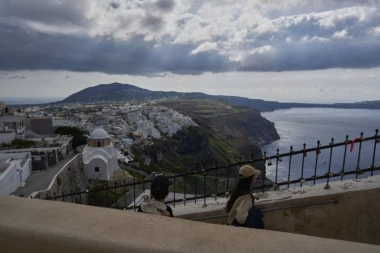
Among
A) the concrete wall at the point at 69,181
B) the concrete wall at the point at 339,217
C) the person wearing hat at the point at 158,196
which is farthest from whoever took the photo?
the concrete wall at the point at 69,181

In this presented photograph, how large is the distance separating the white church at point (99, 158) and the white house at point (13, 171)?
22.4 ft

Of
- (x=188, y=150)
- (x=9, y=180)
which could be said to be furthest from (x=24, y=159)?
(x=188, y=150)

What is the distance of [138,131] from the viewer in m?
61.4

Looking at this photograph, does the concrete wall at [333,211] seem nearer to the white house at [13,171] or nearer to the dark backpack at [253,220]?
the dark backpack at [253,220]

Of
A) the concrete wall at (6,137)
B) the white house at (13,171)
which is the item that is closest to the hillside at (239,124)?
the concrete wall at (6,137)

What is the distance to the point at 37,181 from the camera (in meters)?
21.5

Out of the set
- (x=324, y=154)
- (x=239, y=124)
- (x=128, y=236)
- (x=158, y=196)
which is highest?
(x=128, y=236)

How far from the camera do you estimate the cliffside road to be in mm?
18844

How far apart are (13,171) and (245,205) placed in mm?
19183

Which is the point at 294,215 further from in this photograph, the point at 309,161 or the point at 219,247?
the point at 309,161

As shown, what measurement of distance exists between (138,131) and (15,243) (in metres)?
60.3

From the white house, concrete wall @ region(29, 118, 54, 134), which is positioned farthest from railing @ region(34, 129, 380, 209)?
concrete wall @ region(29, 118, 54, 134)

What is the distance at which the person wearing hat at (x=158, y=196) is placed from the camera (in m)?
3.17

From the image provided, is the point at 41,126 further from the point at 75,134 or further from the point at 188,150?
the point at 188,150
